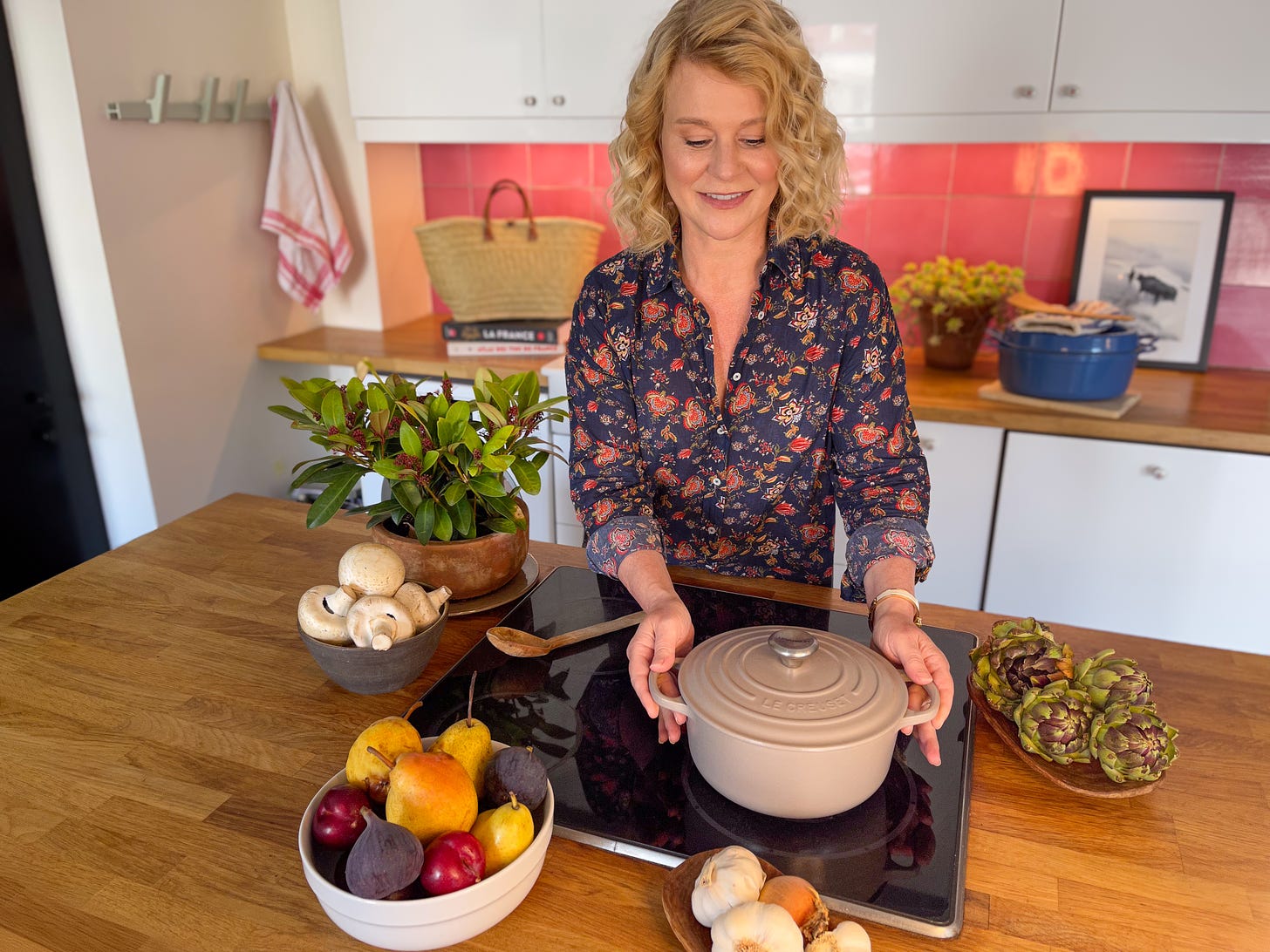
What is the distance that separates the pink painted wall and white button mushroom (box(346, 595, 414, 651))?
1.93 metres

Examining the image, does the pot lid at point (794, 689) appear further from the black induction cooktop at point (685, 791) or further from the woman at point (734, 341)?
the woman at point (734, 341)

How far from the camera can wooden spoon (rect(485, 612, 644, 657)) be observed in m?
1.06

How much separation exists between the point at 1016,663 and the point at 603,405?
65 centimetres

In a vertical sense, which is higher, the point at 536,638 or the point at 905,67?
the point at 905,67

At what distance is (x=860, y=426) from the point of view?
4.27 feet

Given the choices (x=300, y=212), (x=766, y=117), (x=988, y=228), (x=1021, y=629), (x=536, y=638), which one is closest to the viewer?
(x=1021, y=629)

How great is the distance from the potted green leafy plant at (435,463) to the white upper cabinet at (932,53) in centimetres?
137

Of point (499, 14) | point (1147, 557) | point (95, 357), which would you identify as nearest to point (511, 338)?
point (499, 14)

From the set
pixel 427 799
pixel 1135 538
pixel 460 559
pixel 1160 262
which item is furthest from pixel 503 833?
pixel 1160 262

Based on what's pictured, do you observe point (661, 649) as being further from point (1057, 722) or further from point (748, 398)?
point (748, 398)

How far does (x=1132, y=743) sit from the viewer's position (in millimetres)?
833

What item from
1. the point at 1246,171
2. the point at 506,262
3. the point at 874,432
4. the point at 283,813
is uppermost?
the point at 1246,171

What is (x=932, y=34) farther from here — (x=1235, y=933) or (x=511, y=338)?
(x=1235, y=933)

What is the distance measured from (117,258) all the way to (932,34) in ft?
6.27
